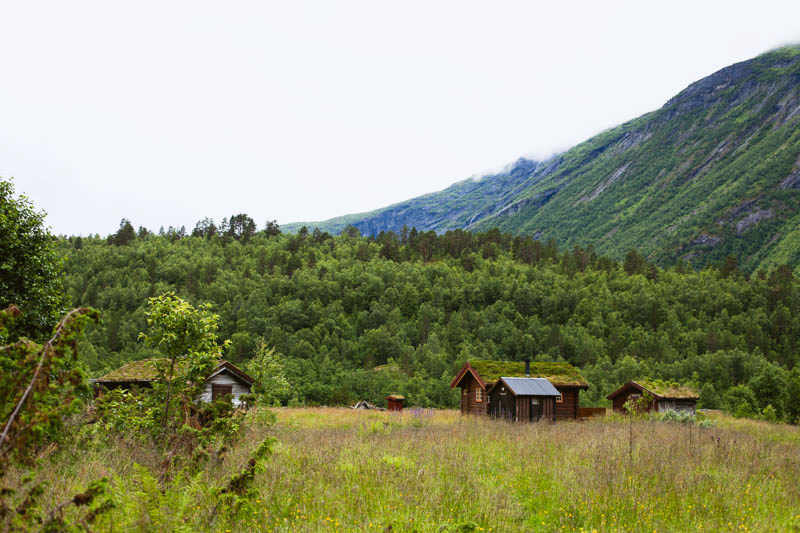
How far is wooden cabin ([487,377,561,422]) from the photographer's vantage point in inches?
1371

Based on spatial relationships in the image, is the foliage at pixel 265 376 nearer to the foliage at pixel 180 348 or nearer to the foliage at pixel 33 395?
the foliage at pixel 180 348

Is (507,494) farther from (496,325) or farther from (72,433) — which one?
(496,325)

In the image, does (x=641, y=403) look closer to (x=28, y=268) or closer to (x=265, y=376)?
(x=265, y=376)

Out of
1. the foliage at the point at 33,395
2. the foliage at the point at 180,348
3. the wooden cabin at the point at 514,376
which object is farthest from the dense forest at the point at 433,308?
the foliage at the point at 33,395

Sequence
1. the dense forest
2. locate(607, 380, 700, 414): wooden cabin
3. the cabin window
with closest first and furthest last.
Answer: the cabin window → locate(607, 380, 700, 414): wooden cabin → the dense forest

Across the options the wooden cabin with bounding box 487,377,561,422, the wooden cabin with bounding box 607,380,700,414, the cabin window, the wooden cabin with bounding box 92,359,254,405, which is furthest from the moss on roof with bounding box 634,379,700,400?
the cabin window

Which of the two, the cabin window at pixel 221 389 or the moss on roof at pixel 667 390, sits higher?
the cabin window at pixel 221 389

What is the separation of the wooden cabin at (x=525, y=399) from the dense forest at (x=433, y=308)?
152 ft

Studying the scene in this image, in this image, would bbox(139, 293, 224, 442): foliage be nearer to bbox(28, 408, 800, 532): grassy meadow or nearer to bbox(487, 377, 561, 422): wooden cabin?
bbox(28, 408, 800, 532): grassy meadow

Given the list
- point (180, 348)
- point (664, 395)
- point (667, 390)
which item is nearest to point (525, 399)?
point (664, 395)

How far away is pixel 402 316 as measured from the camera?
12838 cm

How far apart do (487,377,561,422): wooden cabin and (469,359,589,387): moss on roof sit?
188 centimetres

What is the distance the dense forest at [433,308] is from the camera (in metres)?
97.7

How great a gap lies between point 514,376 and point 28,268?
100 ft
